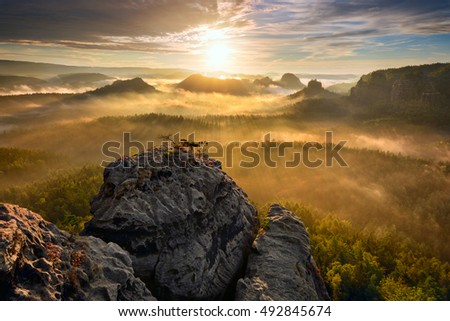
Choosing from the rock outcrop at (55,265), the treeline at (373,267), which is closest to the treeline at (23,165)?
the treeline at (373,267)

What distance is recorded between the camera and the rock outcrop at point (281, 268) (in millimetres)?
21109

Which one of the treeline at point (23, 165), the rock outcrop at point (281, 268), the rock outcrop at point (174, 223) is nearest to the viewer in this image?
the rock outcrop at point (174, 223)

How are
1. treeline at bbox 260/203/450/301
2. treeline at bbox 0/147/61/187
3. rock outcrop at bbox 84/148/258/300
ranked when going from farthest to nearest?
treeline at bbox 0/147/61/187, treeline at bbox 260/203/450/301, rock outcrop at bbox 84/148/258/300

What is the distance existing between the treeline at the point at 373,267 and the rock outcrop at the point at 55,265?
2060 cm

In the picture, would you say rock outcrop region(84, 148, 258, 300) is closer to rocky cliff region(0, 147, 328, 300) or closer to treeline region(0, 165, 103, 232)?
rocky cliff region(0, 147, 328, 300)

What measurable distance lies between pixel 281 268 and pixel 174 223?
847 centimetres

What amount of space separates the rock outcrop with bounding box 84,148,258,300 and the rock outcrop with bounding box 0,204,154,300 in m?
2.64

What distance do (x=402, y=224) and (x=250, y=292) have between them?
71.0m

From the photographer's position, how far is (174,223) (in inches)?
844

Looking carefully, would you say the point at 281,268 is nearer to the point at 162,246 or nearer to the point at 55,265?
the point at 162,246

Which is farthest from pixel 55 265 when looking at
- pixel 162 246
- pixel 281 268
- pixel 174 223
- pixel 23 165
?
pixel 23 165

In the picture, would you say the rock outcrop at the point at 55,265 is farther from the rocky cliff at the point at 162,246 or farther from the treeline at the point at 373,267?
the treeline at the point at 373,267

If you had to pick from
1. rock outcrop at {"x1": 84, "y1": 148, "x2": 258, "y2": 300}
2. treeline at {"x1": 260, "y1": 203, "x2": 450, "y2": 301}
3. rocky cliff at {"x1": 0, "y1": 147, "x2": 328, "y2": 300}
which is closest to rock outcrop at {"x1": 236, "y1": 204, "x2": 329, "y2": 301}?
rocky cliff at {"x1": 0, "y1": 147, "x2": 328, "y2": 300}

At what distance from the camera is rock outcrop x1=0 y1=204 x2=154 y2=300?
497 inches
